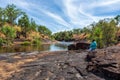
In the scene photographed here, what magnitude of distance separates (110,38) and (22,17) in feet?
280

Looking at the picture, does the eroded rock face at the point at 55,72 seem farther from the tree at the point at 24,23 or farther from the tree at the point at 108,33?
the tree at the point at 24,23

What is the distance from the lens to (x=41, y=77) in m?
25.3

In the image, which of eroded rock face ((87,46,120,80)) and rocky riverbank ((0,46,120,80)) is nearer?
eroded rock face ((87,46,120,80))

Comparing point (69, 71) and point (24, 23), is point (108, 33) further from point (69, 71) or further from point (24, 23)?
point (24, 23)

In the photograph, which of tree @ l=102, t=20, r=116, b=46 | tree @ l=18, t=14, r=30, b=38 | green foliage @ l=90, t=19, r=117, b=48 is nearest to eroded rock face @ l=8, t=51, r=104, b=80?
green foliage @ l=90, t=19, r=117, b=48

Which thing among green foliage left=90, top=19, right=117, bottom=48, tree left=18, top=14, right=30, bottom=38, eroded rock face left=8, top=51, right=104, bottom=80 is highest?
tree left=18, top=14, right=30, bottom=38

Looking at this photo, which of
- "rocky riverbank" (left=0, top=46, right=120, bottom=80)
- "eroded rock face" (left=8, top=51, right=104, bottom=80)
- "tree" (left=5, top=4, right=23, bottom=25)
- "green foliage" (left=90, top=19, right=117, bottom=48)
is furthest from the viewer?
"tree" (left=5, top=4, right=23, bottom=25)

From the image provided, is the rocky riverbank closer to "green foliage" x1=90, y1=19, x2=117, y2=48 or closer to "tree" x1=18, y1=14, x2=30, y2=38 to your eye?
"green foliage" x1=90, y1=19, x2=117, y2=48

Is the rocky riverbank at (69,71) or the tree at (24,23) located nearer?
A: the rocky riverbank at (69,71)

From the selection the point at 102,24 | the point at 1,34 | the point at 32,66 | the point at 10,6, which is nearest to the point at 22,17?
the point at 10,6

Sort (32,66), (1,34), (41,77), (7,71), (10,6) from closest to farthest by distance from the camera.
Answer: (41,77) → (7,71) → (32,66) → (1,34) → (10,6)

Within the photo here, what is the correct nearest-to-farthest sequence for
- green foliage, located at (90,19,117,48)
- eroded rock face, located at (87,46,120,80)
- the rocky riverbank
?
eroded rock face, located at (87,46,120,80) → the rocky riverbank → green foliage, located at (90,19,117,48)

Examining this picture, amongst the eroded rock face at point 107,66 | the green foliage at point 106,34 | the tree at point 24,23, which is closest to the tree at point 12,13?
the tree at point 24,23

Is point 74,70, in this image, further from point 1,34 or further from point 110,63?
point 1,34
